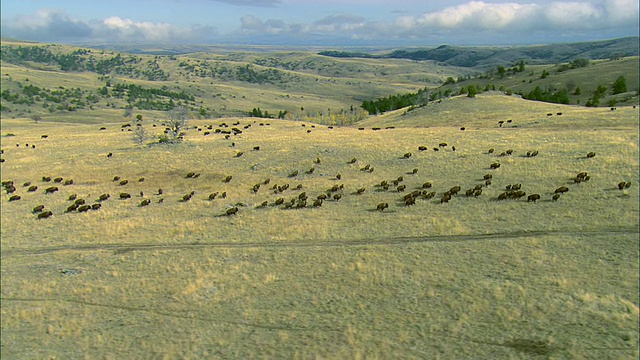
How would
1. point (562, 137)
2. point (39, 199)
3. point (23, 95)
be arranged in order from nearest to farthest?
point (39, 199)
point (562, 137)
point (23, 95)

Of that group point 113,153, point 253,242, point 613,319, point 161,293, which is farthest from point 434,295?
point 113,153

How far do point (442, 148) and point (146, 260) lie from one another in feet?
118

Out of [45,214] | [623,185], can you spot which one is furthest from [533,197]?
[45,214]

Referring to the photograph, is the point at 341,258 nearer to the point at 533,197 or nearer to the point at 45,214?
the point at 533,197

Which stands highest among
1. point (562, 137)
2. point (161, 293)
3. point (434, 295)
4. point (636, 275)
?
point (562, 137)

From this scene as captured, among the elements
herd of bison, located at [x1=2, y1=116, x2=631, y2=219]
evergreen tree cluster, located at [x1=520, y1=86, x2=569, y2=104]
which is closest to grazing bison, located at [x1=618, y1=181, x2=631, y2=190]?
herd of bison, located at [x1=2, y1=116, x2=631, y2=219]

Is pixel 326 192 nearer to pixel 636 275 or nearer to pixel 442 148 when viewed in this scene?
pixel 442 148

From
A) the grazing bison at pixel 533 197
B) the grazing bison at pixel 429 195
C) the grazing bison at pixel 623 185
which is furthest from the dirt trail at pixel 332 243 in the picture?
the grazing bison at pixel 429 195

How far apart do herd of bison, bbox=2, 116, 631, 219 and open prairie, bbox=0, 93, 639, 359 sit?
0.29 m

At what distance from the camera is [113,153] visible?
5869cm

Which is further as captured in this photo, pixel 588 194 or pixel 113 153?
pixel 113 153

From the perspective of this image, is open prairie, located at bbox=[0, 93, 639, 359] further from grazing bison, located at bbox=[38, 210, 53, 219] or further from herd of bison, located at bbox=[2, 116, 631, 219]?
grazing bison, located at bbox=[38, 210, 53, 219]

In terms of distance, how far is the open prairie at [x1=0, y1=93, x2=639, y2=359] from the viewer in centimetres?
1795

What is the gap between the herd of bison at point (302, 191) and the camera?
32.8 m
